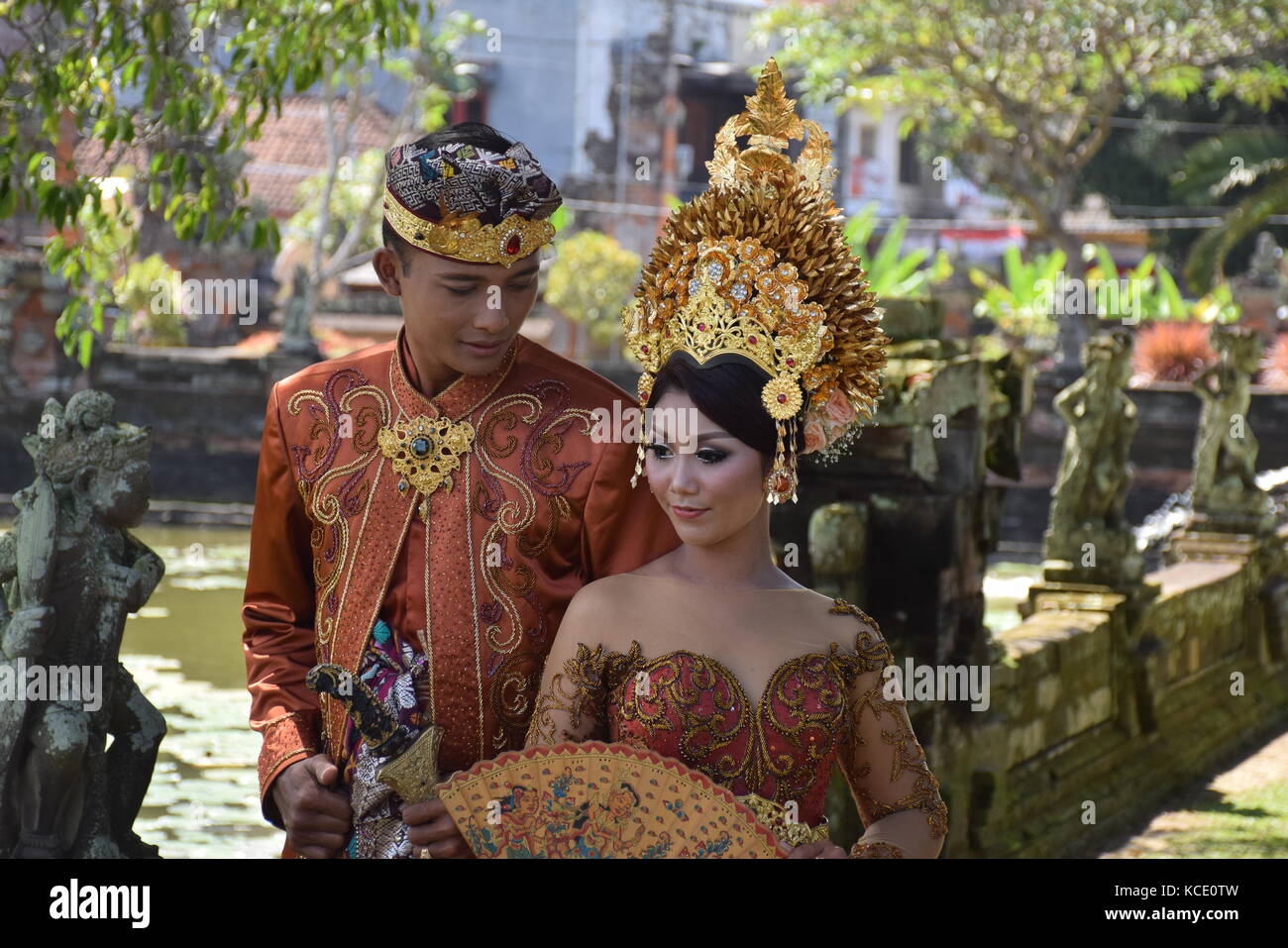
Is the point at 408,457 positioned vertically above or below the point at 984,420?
above

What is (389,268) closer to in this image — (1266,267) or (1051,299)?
(1051,299)

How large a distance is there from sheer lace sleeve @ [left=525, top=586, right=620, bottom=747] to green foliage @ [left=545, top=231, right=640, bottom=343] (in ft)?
61.4

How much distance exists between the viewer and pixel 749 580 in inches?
111

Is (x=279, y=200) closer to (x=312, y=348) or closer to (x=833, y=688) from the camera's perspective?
(x=312, y=348)

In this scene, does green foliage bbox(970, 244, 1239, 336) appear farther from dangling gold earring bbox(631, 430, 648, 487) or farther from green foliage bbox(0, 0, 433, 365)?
dangling gold earring bbox(631, 430, 648, 487)

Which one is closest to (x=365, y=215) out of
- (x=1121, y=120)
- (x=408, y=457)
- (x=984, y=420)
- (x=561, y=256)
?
(x=561, y=256)

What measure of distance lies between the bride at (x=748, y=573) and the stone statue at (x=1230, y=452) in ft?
27.6

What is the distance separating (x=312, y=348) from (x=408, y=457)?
49.8 feet

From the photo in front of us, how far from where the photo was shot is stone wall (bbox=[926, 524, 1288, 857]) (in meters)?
6.33

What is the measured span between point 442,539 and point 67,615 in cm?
116

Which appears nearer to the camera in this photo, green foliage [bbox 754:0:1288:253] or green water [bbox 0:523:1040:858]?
green water [bbox 0:523:1040:858]

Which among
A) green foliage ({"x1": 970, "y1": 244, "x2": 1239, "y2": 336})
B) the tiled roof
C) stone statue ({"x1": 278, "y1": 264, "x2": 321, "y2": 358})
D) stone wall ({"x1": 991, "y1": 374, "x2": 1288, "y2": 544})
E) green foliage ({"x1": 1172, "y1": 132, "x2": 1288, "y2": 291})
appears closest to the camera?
stone statue ({"x1": 278, "y1": 264, "x2": 321, "y2": 358})

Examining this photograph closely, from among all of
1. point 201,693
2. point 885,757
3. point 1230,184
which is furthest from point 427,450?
point 1230,184

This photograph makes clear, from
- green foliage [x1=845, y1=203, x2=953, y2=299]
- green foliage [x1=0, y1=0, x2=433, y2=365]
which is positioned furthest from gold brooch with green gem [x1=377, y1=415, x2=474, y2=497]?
green foliage [x1=845, y1=203, x2=953, y2=299]
